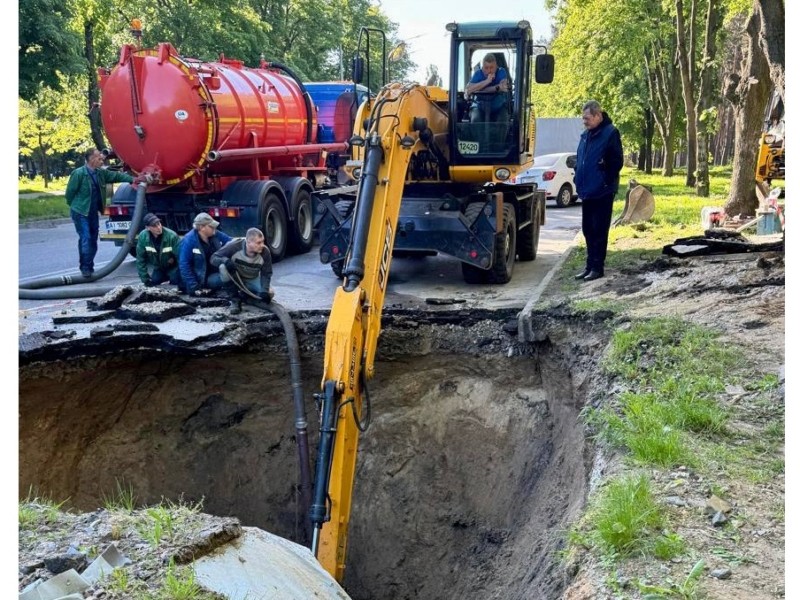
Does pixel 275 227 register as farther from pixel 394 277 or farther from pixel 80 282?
pixel 80 282

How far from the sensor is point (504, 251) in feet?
30.1

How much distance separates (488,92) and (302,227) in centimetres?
472

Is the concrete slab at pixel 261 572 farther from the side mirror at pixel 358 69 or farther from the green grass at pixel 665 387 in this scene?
the side mirror at pixel 358 69

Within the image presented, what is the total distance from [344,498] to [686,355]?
8.86 feet

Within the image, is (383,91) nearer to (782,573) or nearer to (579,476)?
(579,476)

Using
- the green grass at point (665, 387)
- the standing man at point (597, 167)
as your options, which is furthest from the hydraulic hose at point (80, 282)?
the green grass at point (665, 387)

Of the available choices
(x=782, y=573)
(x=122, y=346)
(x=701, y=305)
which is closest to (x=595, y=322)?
(x=701, y=305)

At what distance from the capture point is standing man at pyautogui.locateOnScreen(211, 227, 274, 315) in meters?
7.42

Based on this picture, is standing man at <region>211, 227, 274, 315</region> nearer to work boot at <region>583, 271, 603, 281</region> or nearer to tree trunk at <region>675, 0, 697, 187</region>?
work boot at <region>583, 271, 603, 281</region>

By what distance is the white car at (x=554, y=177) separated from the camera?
1924cm

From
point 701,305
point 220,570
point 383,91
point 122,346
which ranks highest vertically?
point 383,91

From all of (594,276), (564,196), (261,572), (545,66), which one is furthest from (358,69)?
(564,196)

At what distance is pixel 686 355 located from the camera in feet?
17.5

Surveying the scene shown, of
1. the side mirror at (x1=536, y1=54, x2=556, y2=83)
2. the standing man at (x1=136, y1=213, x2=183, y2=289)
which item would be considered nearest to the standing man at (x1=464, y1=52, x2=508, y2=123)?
the side mirror at (x1=536, y1=54, x2=556, y2=83)
